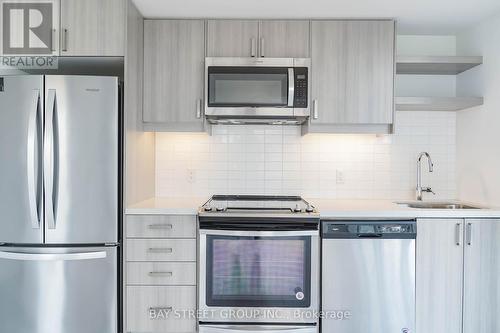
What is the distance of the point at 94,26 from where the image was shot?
2.14 m

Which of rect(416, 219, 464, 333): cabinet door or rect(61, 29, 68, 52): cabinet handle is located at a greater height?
rect(61, 29, 68, 52): cabinet handle

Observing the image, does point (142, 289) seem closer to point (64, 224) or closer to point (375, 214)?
point (64, 224)

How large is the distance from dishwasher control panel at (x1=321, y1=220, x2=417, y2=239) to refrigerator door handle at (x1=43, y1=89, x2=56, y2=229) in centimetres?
165

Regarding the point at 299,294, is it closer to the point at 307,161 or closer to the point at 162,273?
the point at 162,273

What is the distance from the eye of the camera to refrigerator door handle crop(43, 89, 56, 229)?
202 cm

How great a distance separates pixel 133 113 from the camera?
227 centimetres

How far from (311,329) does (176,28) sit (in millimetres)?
2199

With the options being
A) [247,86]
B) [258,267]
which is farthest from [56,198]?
[247,86]

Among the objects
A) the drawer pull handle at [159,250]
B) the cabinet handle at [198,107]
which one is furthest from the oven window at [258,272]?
the cabinet handle at [198,107]

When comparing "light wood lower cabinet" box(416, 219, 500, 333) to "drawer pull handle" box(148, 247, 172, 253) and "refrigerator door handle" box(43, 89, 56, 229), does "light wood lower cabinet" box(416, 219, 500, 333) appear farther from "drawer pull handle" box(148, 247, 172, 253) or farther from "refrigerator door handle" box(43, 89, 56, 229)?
"refrigerator door handle" box(43, 89, 56, 229)

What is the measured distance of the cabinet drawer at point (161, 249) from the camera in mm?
2164

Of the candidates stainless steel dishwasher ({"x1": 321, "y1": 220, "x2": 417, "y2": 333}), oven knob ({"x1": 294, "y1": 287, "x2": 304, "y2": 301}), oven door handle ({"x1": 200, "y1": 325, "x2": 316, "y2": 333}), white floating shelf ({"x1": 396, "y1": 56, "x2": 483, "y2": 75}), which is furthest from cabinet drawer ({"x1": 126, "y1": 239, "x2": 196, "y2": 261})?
white floating shelf ({"x1": 396, "y1": 56, "x2": 483, "y2": 75})

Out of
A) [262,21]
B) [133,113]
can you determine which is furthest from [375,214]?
[133,113]

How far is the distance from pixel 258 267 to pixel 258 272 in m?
0.03
